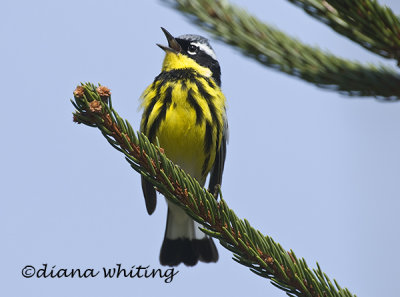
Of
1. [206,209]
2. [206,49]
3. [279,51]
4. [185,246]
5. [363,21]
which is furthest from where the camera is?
[206,49]

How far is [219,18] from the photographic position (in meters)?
1.39

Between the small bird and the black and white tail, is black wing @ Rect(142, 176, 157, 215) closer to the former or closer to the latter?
the small bird

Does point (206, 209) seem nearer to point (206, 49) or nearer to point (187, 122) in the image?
point (187, 122)

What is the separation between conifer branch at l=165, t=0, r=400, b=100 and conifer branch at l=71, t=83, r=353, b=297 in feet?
2.13

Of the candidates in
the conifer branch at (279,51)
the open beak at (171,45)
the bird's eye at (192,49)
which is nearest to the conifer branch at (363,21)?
the conifer branch at (279,51)

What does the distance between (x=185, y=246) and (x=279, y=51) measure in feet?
10.9

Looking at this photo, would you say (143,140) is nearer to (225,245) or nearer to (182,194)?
(182,194)

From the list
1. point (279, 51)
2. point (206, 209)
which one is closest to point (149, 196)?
point (206, 209)

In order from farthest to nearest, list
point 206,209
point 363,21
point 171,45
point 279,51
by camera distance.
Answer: point 171,45 < point 206,209 < point 279,51 < point 363,21

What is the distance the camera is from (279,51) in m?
1.43

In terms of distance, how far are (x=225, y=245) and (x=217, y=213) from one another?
0.15 meters

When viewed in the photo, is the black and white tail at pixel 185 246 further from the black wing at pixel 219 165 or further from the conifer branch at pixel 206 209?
the conifer branch at pixel 206 209

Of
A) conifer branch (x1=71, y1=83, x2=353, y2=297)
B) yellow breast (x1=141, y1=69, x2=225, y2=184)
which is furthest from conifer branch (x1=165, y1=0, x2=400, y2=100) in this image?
yellow breast (x1=141, y1=69, x2=225, y2=184)

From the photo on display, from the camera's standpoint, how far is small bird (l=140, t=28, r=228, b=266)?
3916 millimetres
